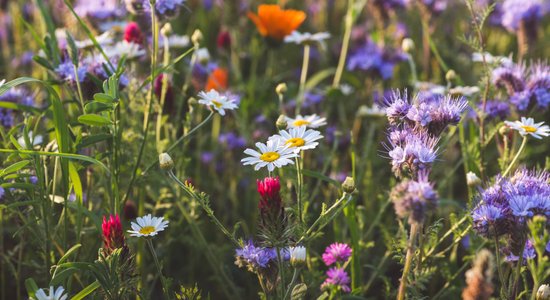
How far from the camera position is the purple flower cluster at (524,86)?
7.31 ft

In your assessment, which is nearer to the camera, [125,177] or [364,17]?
[125,177]

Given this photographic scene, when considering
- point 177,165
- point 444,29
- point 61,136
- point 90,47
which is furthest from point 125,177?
point 444,29

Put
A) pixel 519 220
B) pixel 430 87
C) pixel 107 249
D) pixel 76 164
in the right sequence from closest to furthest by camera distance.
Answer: pixel 519 220 < pixel 107 249 < pixel 76 164 < pixel 430 87

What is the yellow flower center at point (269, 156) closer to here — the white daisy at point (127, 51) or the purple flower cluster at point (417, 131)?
the purple flower cluster at point (417, 131)

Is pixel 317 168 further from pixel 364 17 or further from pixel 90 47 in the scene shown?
pixel 364 17

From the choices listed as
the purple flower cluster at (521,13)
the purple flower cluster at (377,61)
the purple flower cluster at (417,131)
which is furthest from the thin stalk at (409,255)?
the purple flower cluster at (521,13)

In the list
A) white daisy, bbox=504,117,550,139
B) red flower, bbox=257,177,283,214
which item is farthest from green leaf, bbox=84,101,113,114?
white daisy, bbox=504,117,550,139

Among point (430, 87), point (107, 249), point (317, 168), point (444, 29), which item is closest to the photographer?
point (107, 249)

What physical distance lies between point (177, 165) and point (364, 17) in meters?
3.02

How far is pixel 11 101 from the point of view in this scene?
7.49 ft

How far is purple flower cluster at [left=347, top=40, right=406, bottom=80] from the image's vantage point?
325cm

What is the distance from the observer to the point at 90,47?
2447 millimetres

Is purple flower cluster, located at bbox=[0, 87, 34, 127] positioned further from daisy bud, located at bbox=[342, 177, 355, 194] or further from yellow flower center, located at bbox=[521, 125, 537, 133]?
yellow flower center, located at bbox=[521, 125, 537, 133]

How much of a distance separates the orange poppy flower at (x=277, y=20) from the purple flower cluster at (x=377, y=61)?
0.41 meters
